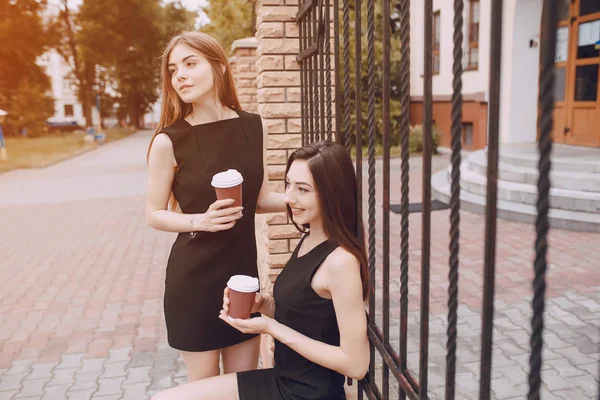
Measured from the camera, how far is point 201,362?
2.41m

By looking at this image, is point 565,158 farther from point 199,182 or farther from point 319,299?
point 319,299

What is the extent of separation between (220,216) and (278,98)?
148cm

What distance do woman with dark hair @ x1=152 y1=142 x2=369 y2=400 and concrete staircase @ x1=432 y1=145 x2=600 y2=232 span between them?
17.4 feet

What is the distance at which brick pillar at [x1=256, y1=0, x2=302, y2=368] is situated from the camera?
325 centimetres

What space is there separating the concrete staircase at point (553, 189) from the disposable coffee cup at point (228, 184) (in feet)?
17.6

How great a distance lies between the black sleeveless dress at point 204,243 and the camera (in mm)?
2283

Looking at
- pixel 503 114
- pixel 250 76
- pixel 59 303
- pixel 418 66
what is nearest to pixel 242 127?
pixel 59 303

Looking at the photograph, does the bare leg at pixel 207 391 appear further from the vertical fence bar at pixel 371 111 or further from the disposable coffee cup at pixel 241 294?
the vertical fence bar at pixel 371 111

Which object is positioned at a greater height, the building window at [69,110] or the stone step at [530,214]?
the building window at [69,110]

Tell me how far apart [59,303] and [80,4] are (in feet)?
119

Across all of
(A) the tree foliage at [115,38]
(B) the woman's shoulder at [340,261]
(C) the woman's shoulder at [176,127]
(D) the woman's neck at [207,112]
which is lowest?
(B) the woman's shoulder at [340,261]

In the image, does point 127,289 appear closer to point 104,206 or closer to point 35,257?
point 35,257

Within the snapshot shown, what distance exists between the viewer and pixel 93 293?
19.5ft

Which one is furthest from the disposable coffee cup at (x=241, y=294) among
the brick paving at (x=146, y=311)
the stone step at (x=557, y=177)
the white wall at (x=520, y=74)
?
the white wall at (x=520, y=74)
